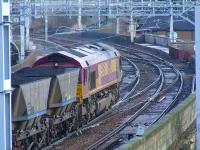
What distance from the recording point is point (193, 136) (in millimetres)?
20328

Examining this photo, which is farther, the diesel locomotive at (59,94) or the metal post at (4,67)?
the diesel locomotive at (59,94)

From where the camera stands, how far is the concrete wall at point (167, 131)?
48.2 feet

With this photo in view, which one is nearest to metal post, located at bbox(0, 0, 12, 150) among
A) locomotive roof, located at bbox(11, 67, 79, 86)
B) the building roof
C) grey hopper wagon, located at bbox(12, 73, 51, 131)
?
grey hopper wagon, located at bbox(12, 73, 51, 131)

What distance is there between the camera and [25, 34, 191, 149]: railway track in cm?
1875

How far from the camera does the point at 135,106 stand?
25781mm

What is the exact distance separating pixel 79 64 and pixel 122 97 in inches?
359

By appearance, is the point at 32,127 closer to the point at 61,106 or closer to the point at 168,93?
the point at 61,106

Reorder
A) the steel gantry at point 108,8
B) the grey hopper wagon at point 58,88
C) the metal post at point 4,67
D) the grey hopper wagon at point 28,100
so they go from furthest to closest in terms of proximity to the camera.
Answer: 1. the steel gantry at point 108,8
2. the grey hopper wagon at point 58,88
3. the grey hopper wagon at point 28,100
4. the metal post at point 4,67

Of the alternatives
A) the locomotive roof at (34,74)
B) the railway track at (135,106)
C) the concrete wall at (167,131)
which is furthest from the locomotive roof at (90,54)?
the concrete wall at (167,131)

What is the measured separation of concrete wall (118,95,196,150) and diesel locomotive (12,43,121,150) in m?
2.62

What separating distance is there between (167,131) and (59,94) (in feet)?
10.8

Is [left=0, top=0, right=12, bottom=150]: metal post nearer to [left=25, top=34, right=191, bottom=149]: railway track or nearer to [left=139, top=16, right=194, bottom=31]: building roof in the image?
[left=25, top=34, right=191, bottom=149]: railway track

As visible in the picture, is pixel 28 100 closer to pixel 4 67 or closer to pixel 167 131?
pixel 167 131

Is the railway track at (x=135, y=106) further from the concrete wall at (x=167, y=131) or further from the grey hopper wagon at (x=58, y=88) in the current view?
the grey hopper wagon at (x=58, y=88)
